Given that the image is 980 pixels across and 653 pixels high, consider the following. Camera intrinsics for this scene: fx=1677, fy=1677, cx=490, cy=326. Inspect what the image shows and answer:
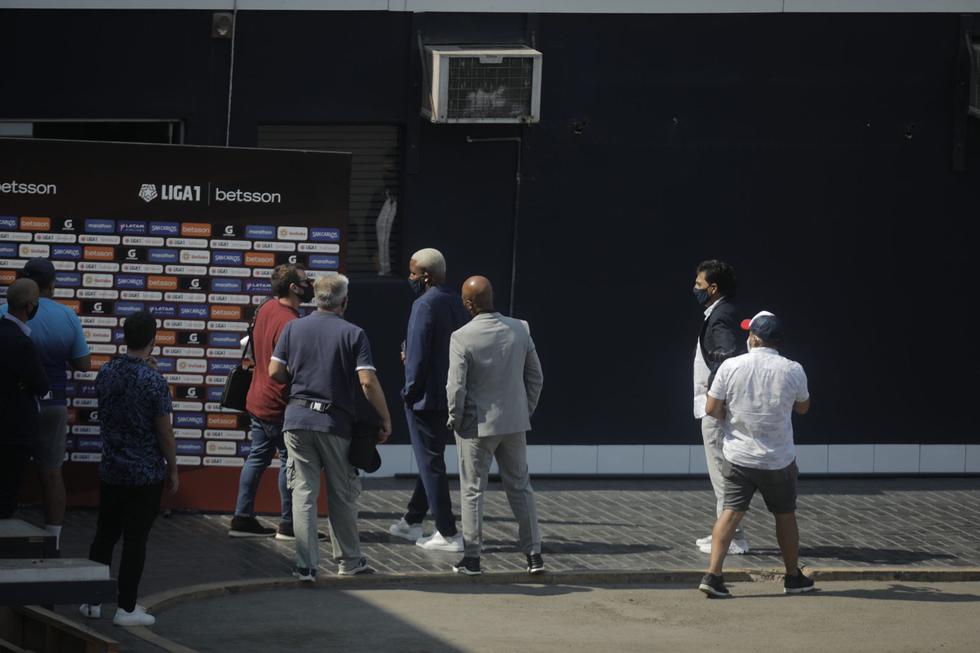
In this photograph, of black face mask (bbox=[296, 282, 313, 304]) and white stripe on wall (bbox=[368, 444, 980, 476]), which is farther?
white stripe on wall (bbox=[368, 444, 980, 476])

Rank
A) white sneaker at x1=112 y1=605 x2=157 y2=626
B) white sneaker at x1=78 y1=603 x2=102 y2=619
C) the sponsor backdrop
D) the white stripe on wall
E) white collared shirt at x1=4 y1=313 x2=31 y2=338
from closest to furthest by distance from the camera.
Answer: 1. white sneaker at x1=112 y1=605 x2=157 y2=626
2. white sneaker at x1=78 y1=603 x2=102 y2=619
3. white collared shirt at x1=4 y1=313 x2=31 y2=338
4. the sponsor backdrop
5. the white stripe on wall

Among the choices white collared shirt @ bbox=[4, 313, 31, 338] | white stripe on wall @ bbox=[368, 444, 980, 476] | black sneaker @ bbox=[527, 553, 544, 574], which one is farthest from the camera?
white stripe on wall @ bbox=[368, 444, 980, 476]

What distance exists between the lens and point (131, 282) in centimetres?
1209

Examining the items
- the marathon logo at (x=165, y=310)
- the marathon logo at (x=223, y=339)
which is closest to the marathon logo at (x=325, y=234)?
the marathon logo at (x=223, y=339)

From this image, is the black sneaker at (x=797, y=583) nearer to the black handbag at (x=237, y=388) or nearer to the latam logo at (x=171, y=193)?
the black handbag at (x=237, y=388)

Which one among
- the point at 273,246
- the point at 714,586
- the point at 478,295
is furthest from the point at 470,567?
the point at 273,246

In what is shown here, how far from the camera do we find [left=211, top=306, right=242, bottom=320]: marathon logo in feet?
39.8

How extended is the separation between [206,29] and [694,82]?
411 cm

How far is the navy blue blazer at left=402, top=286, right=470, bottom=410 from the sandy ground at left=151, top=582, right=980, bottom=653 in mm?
1373

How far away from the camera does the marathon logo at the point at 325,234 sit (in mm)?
12133

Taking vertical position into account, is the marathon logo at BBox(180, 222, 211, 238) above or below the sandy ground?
above

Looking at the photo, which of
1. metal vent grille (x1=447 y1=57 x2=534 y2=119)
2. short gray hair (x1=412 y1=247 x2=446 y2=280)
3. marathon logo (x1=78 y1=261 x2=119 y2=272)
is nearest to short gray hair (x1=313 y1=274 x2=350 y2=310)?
short gray hair (x1=412 y1=247 x2=446 y2=280)

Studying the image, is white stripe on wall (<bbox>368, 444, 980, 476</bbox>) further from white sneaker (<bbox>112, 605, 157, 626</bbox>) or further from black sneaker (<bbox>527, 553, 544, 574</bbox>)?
white sneaker (<bbox>112, 605, 157, 626</bbox>)

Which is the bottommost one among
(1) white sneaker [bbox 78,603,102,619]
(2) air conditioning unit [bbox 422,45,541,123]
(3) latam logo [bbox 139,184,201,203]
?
(1) white sneaker [bbox 78,603,102,619]
